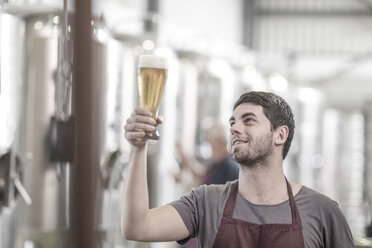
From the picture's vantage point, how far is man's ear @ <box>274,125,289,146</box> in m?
2.40

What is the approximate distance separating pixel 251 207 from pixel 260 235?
102mm

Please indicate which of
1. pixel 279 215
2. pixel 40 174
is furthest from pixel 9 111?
pixel 279 215

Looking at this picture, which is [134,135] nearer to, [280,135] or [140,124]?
[140,124]

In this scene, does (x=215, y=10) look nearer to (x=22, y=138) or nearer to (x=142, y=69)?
(x=22, y=138)

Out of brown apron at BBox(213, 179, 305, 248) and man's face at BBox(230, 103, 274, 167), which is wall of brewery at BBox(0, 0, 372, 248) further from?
brown apron at BBox(213, 179, 305, 248)

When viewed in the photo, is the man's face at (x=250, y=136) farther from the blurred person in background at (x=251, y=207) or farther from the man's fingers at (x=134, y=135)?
the man's fingers at (x=134, y=135)

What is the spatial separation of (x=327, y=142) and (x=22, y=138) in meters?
9.61

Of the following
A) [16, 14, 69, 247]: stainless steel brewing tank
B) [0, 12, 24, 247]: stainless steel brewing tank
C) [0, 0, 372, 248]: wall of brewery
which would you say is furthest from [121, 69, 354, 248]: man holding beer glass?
[16, 14, 69, 247]: stainless steel brewing tank

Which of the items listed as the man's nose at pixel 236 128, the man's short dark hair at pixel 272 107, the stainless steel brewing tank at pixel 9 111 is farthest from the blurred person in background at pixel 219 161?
the man's nose at pixel 236 128

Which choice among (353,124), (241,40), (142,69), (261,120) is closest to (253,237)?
(261,120)

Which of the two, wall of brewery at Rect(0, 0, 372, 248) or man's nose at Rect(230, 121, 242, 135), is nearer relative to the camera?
man's nose at Rect(230, 121, 242, 135)

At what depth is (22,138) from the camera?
14.3ft

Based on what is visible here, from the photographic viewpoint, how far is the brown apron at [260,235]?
224 cm

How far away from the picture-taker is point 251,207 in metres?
2.31
